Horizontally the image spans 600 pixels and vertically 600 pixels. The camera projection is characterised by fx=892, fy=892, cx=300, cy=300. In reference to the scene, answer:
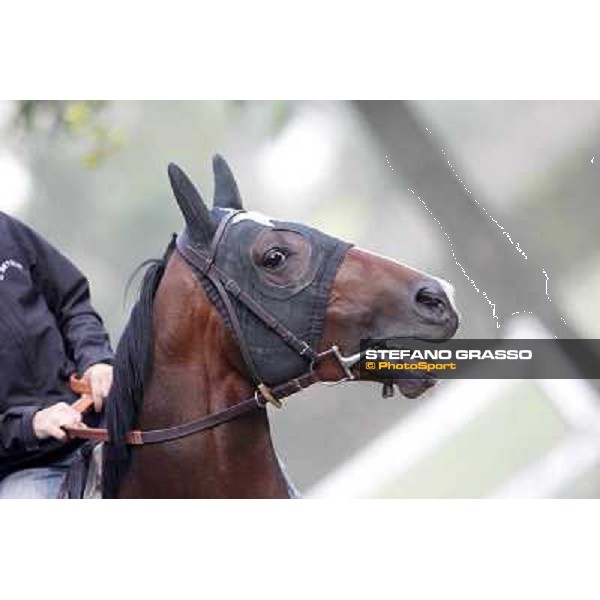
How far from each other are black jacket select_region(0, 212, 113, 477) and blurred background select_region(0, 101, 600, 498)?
93 millimetres

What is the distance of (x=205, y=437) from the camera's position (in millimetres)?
2129

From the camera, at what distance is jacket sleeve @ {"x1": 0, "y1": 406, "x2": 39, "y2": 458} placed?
227 centimetres

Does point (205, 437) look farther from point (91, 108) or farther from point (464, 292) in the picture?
point (91, 108)

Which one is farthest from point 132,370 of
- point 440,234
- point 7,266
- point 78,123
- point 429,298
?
point 440,234

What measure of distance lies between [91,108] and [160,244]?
46 cm

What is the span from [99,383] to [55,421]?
0.14 m

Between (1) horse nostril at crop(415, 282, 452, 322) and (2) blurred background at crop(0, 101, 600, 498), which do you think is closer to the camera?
(1) horse nostril at crop(415, 282, 452, 322)

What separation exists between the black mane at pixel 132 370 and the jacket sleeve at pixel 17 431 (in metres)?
0.23

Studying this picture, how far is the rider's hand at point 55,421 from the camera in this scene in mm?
2229

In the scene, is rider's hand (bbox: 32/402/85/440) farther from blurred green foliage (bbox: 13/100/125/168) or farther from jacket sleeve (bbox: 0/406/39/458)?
blurred green foliage (bbox: 13/100/125/168)

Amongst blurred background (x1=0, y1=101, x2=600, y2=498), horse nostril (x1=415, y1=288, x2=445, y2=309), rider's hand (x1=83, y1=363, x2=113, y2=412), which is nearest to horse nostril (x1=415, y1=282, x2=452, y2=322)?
horse nostril (x1=415, y1=288, x2=445, y2=309)

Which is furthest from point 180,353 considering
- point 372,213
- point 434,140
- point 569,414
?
point 569,414

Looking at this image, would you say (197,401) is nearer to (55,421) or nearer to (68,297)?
(55,421)

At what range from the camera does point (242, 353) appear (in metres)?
2.11
